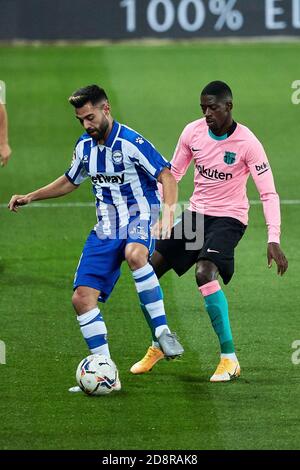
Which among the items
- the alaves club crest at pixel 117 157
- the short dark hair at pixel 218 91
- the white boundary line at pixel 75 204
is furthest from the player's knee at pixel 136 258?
the white boundary line at pixel 75 204

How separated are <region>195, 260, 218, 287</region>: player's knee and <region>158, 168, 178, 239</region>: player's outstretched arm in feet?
1.44

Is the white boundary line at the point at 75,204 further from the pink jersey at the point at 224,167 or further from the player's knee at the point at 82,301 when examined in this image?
the player's knee at the point at 82,301

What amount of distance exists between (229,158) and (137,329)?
184 centimetres

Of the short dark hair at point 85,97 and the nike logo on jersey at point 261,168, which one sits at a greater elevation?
the short dark hair at point 85,97

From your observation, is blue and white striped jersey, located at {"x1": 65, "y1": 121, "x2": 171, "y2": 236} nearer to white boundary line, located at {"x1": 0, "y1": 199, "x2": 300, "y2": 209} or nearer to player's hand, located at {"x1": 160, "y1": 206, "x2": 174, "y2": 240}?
player's hand, located at {"x1": 160, "y1": 206, "x2": 174, "y2": 240}

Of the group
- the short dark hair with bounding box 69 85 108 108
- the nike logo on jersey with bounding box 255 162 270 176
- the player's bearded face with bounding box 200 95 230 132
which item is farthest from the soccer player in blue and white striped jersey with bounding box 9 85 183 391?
the nike logo on jersey with bounding box 255 162 270 176

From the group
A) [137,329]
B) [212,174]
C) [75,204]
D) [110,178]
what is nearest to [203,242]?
[212,174]

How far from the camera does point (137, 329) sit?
10430mm

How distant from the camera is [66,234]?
14.4 metres

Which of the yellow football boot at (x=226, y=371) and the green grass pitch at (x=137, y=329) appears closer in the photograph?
the green grass pitch at (x=137, y=329)

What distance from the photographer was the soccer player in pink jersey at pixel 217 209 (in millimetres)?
9102

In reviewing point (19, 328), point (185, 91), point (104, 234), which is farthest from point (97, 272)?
point (185, 91)

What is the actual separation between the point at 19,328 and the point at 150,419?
8.70 ft

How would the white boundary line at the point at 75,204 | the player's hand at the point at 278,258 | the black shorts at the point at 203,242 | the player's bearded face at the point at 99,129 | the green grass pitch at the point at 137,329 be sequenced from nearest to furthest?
the green grass pitch at the point at 137,329, the player's bearded face at the point at 99,129, the player's hand at the point at 278,258, the black shorts at the point at 203,242, the white boundary line at the point at 75,204
